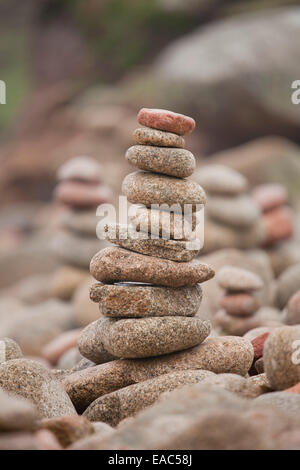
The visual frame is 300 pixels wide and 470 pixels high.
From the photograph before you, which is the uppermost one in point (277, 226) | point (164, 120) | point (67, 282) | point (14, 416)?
point (164, 120)

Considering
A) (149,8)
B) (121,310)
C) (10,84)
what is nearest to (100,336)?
(121,310)

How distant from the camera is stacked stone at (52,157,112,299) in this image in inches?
380

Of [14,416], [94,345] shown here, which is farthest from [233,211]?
Result: [14,416]

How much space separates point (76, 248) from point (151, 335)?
5.45 m

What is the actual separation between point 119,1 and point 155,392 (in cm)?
1850

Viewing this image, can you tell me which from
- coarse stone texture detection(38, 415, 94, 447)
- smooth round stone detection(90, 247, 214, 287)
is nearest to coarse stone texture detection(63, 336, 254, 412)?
smooth round stone detection(90, 247, 214, 287)

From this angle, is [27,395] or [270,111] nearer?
[27,395]

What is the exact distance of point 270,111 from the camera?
1506cm

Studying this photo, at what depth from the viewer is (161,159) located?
15.8 ft

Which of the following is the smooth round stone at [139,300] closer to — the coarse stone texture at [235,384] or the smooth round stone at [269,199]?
the coarse stone texture at [235,384]

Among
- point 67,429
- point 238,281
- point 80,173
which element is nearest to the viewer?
point 67,429

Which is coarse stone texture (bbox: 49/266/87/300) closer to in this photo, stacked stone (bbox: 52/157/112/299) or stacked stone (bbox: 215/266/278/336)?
stacked stone (bbox: 52/157/112/299)

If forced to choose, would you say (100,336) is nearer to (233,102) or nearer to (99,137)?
(233,102)

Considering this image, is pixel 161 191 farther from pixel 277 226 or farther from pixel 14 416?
pixel 277 226
